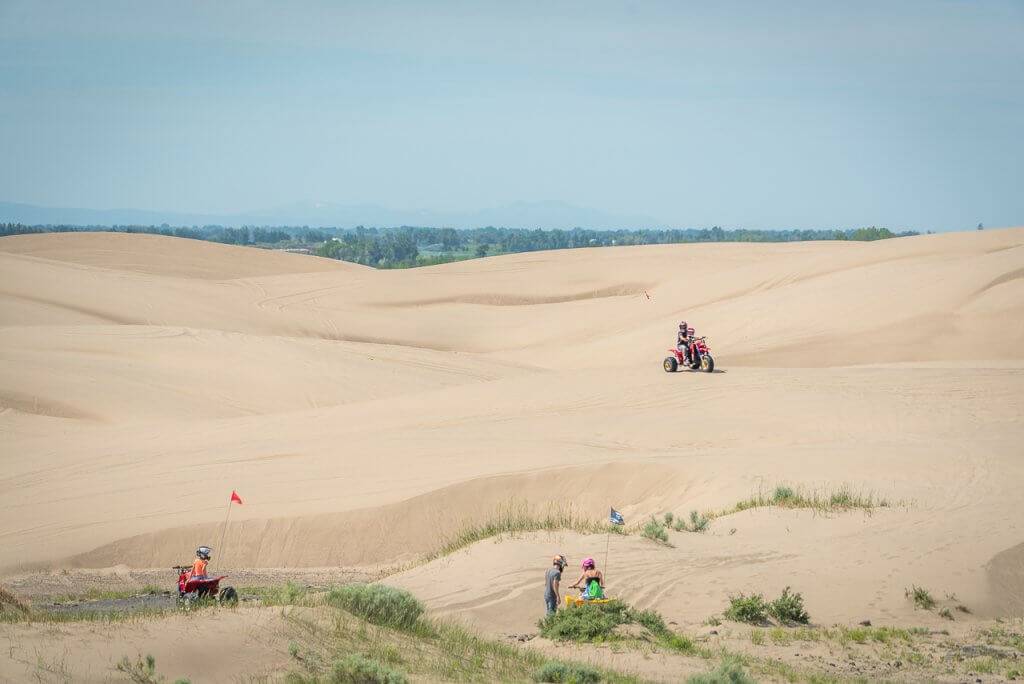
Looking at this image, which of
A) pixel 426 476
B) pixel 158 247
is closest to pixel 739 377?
pixel 426 476

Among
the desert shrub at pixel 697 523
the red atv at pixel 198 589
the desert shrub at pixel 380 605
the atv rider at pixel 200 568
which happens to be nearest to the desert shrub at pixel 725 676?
the desert shrub at pixel 380 605

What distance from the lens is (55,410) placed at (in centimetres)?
2348

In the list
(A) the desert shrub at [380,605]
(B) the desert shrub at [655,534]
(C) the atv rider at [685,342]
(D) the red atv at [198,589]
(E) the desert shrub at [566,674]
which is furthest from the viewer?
(C) the atv rider at [685,342]

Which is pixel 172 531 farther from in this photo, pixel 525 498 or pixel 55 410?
pixel 55 410

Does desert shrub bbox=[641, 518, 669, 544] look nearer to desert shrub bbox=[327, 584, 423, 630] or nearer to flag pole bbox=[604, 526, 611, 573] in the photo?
flag pole bbox=[604, 526, 611, 573]

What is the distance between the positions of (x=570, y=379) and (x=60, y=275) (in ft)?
95.5

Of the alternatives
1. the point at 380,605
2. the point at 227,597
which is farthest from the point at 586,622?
the point at 227,597

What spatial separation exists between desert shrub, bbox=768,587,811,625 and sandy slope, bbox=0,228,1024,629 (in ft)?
1.57

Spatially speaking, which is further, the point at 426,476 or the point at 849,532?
the point at 426,476

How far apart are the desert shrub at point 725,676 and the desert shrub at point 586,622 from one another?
5.25 ft

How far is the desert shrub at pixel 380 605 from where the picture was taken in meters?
9.19

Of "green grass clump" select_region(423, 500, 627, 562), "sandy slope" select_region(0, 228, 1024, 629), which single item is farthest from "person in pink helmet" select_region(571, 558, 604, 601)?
"green grass clump" select_region(423, 500, 627, 562)

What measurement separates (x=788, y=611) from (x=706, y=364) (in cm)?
1532

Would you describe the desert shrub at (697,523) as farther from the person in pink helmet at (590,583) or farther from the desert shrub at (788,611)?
the person in pink helmet at (590,583)
